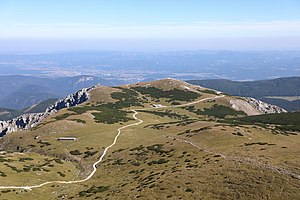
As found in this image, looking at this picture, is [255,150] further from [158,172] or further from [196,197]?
[196,197]

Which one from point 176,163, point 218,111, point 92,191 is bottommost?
point 218,111

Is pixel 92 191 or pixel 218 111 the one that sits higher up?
pixel 92 191

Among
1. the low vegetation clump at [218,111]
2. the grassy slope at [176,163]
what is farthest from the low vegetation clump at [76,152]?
the low vegetation clump at [218,111]

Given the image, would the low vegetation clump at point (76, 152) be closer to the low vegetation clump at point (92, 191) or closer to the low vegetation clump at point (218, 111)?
the low vegetation clump at point (92, 191)

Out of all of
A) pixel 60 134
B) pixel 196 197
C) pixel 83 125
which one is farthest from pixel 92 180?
pixel 83 125

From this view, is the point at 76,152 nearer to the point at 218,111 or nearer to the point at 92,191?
the point at 92,191

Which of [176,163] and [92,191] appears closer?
[92,191]

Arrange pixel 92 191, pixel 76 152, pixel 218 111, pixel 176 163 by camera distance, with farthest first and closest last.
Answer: pixel 218 111, pixel 76 152, pixel 176 163, pixel 92 191

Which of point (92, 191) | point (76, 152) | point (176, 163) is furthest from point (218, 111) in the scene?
point (92, 191)
